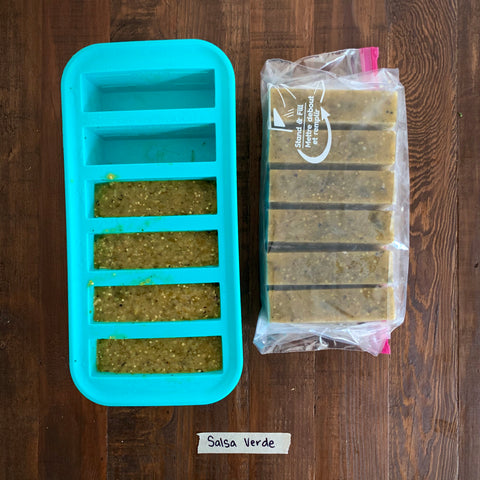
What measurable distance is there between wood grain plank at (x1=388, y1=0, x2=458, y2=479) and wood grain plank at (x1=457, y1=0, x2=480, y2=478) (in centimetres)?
2

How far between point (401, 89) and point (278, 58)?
25 centimetres

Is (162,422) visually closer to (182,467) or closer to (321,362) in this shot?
(182,467)

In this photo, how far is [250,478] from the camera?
79 centimetres

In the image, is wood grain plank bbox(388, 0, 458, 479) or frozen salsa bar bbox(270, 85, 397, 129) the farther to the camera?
wood grain plank bbox(388, 0, 458, 479)

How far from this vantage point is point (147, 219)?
2.11ft

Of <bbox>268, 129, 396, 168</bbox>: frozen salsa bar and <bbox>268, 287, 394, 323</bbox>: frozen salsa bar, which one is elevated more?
<bbox>268, 129, 396, 168</bbox>: frozen salsa bar

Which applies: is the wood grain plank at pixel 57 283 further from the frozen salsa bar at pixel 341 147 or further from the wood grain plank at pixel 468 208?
the wood grain plank at pixel 468 208

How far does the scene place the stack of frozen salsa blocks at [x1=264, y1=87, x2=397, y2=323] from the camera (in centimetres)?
67

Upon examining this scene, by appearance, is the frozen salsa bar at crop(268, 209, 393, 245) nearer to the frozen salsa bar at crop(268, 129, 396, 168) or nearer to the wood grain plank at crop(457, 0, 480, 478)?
the frozen salsa bar at crop(268, 129, 396, 168)

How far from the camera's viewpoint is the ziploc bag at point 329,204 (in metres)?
0.67

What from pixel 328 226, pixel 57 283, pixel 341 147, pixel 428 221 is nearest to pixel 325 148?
pixel 341 147

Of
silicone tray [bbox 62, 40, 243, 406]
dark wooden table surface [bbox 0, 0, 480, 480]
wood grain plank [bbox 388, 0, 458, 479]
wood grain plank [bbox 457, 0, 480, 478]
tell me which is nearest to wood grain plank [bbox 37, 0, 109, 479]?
dark wooden table surface [bbox 0, 0, 480, 480]

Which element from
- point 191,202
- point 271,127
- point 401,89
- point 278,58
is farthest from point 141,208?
point 401,89

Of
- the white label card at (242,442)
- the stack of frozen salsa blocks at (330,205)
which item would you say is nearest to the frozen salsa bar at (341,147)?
the stack of frozen salsa blocks at (330,205)
